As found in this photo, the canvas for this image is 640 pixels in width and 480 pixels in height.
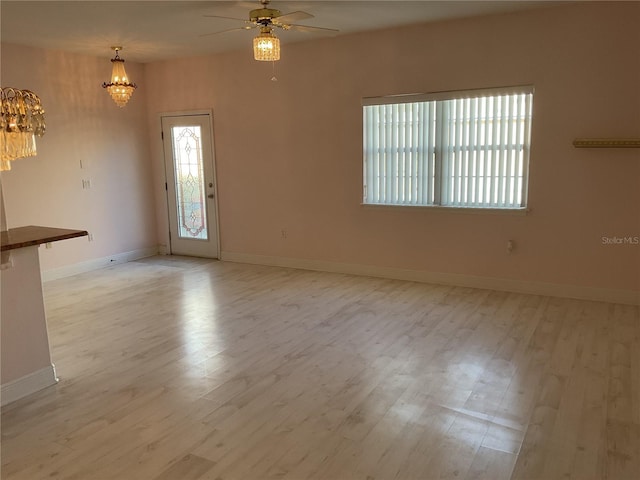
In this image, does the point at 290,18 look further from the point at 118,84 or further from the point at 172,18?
the point at 118,84

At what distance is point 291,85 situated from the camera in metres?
6.16

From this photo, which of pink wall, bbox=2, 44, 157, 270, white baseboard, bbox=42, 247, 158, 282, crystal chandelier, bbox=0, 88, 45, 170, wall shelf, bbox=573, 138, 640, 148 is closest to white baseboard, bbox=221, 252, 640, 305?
wall shelf, bbox=573, 138, 640, 148

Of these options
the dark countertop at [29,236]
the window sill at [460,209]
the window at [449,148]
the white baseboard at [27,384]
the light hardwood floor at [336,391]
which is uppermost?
the window at [449,148]

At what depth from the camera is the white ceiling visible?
4324mm

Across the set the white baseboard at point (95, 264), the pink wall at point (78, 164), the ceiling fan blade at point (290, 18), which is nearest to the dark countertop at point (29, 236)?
the ceiling fan blade at point (290, 18)

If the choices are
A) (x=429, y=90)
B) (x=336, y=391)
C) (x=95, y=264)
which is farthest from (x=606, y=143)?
(x=95, y=264)

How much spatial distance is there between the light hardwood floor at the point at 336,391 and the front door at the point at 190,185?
7.28 feet

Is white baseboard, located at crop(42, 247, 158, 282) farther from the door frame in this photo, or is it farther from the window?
the window

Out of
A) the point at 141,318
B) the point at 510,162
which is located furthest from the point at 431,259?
the point at 141,318

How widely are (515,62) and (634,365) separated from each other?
299cm

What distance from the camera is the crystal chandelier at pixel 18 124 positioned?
3033mm

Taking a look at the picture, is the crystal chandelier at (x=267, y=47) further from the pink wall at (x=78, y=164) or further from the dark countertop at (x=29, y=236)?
the pink wall at (x=78, y=164)

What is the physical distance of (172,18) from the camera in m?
4.73

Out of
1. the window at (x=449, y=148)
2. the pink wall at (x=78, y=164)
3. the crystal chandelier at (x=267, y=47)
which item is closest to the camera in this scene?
the crystal chandelier at (x=267, y=47)
